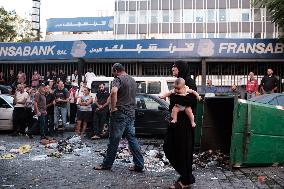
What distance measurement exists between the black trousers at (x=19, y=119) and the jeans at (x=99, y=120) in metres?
2.43

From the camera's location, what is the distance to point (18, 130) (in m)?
13.8

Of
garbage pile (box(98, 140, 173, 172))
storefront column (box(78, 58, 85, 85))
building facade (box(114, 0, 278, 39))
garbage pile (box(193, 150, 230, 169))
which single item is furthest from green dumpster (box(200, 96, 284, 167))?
building facade (box(114, 0, 278, 39))

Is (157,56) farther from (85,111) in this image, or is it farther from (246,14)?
(246,14)

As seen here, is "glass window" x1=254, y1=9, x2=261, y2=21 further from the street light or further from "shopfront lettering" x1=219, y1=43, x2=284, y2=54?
"shopfront lettering" x1=219, y1=43, x2=284, y2=54

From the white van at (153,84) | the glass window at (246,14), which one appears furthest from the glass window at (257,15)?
the white van at (153,84)

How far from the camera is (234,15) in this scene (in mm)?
57000

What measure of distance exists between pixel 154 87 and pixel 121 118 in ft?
26.1

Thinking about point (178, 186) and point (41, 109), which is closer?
point (178, 186)

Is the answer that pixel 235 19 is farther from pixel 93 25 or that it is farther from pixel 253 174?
pixel 253 174

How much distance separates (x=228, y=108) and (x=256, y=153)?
1461 millimetres

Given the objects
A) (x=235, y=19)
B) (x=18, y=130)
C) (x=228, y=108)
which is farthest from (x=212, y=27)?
(x=228, y=108)

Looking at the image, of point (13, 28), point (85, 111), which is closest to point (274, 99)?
point (85, 111)

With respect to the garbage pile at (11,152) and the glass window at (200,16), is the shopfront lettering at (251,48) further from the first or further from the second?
the glass window at (200,16)

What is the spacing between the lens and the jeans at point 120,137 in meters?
7.14
